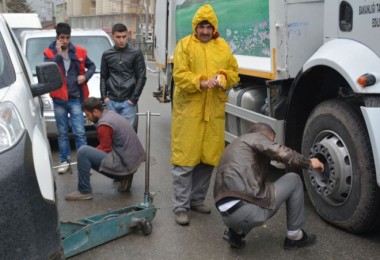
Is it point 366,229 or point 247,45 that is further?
point 247,45

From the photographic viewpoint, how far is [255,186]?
3883 mm

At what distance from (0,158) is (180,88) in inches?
89.7

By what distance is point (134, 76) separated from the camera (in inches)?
259

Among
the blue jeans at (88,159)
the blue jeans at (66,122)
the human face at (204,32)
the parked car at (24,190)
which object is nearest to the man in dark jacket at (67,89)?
the blue jeans at (66,122)

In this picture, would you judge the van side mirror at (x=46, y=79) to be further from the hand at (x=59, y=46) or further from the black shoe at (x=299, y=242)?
the hand at (x=59, y=46)

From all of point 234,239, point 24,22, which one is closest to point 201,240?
point 234,239

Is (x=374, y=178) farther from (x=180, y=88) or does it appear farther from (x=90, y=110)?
(x=90, y=110)

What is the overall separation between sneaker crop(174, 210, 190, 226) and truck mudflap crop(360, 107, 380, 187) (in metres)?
1.70

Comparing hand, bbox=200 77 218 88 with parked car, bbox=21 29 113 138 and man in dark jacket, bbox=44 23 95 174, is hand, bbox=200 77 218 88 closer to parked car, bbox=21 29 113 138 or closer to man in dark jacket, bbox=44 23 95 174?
man in dark jacket, bbox=44 23 95 174

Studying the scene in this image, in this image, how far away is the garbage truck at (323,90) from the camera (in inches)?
154

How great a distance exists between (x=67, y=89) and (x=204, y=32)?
2.56 metres

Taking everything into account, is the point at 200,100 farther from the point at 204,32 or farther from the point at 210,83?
the point at 204,32

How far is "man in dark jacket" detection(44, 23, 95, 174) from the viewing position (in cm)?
655

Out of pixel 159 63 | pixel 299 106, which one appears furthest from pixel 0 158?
pixel 159 63
